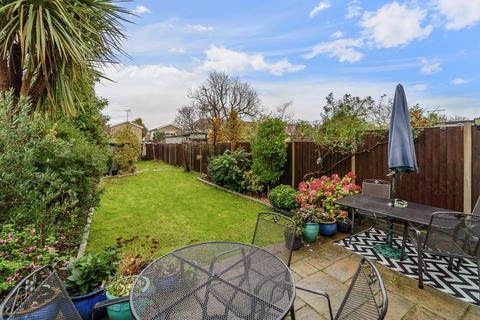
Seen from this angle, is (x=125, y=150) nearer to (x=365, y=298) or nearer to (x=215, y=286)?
(x=215, y=286)

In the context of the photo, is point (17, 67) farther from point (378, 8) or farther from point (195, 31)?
point (378, 8)

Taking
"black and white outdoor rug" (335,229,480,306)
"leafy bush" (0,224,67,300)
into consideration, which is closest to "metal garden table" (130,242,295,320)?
"leafy bush" (0,224,67,300)

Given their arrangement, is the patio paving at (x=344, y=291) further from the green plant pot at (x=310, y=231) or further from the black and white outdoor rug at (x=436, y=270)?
the green plant pot at (x=310, y=231)

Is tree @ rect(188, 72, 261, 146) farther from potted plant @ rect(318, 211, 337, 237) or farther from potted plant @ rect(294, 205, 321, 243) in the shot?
potted plant @ rect(294, 205, 321, 243)

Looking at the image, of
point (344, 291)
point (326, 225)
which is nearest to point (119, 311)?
point (344, 291)

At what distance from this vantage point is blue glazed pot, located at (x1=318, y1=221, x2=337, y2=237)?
406 centimetres

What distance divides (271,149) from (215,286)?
5.09 metres

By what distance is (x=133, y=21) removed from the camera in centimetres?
420

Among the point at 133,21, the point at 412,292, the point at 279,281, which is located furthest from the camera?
the point at 133,21

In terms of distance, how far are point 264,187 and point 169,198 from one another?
303 centimetres

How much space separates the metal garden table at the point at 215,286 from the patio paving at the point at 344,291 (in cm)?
86

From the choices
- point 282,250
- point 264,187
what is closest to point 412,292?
point 282,250

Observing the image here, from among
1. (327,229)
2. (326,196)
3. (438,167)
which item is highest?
(438,167)

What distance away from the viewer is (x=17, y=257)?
198 centimetres
